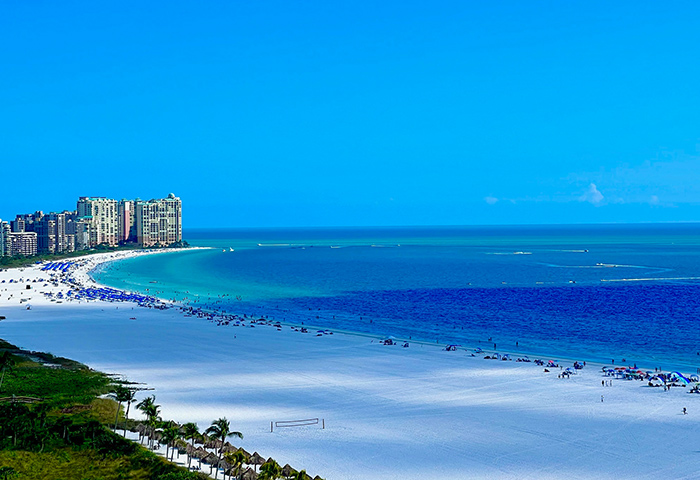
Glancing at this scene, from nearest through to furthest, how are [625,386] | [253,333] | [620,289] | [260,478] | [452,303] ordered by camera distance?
[260,478] → [625,386] → [253,333] → [452,303] → [620,289]

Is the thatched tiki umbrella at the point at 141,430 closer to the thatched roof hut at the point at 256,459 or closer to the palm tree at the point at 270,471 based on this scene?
the thatched roof hut at the point at 256,459

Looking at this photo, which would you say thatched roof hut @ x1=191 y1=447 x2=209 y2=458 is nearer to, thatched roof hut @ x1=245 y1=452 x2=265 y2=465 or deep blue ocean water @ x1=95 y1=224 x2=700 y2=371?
thatched roof hut @ x1=245 y1=452 x2=265 y2=465

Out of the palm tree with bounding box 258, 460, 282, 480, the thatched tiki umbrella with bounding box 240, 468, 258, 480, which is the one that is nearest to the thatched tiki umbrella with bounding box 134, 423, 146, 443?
the thatched tiki umbrella with bounding box 240, 468, 258, 480

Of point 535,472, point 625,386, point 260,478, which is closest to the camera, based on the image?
point 260,478

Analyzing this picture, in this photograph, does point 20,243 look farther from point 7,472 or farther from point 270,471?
point 270,471

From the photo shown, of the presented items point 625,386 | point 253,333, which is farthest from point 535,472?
point 253,333

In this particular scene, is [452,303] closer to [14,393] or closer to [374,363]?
[374,363]
